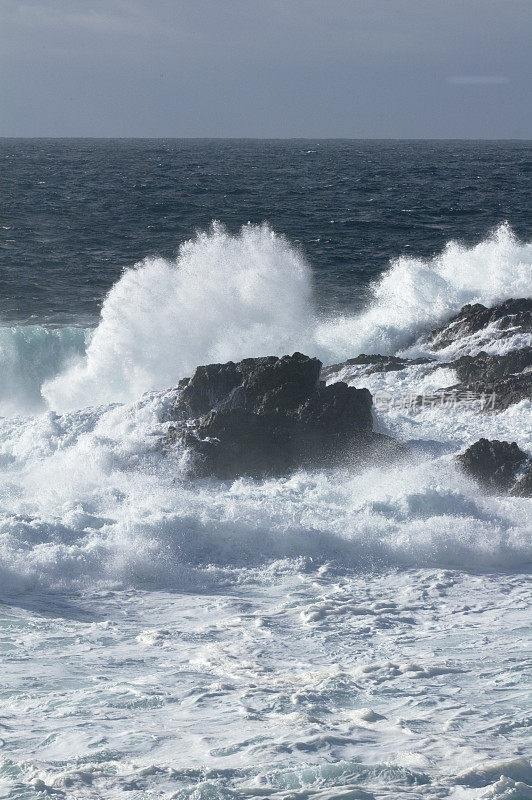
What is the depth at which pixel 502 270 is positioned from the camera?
2186 centimetres

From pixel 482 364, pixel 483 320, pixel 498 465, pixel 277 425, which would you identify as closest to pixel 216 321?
pixel 483 320

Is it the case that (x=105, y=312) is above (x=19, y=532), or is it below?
above

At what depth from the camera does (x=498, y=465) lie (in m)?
12.1

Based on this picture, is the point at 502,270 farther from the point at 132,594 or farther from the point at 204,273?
the point at 132,594

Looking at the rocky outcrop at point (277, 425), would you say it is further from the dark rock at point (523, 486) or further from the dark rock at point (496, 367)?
the dark rock at point (496, 367)

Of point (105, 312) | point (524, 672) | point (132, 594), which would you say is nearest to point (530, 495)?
point (524, 672)

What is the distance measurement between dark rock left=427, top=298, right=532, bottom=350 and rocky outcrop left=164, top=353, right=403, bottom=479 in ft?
16.1

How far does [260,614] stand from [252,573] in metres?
1.11

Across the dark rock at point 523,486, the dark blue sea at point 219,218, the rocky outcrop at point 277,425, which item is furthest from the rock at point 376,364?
the dark blue sea at point 219,218

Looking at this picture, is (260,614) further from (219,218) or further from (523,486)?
(219,218)

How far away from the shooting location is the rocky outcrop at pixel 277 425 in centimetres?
1284

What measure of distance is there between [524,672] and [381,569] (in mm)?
2722

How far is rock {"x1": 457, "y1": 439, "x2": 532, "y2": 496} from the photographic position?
1188 cm

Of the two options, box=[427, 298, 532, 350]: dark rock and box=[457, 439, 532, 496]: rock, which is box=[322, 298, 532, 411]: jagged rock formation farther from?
box=[457, 439, 532, 496]: rock
